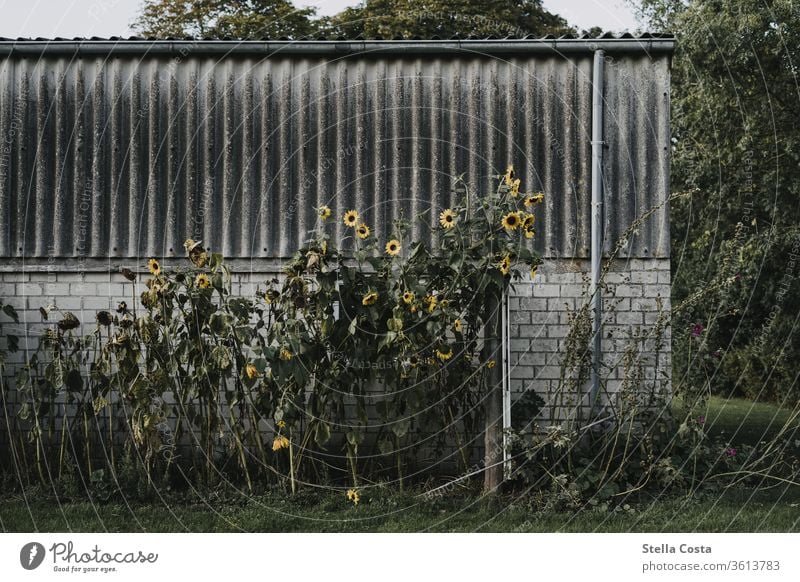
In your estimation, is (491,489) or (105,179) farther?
(105,179)

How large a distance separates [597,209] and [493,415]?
7.29 ft

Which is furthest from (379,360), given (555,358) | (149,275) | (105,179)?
(105,179)

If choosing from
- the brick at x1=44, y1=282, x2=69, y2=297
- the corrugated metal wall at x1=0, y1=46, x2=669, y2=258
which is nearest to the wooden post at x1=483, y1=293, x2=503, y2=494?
the corrugated metal wall at x1=0, y1=46, x2=669, y2=258

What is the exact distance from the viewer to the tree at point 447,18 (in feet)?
55.4

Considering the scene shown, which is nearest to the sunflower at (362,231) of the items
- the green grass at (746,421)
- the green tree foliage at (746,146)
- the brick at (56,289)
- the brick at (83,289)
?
the brick at (83,289)

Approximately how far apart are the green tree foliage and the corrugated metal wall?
4658 mm

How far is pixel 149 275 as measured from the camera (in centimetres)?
780

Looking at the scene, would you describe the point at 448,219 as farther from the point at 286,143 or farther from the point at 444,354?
the point at 286,143

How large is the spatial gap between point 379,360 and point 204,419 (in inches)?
61.8

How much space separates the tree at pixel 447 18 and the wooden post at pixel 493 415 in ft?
35.7

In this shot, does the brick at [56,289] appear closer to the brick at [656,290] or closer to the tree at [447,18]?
the brick at [656,290]

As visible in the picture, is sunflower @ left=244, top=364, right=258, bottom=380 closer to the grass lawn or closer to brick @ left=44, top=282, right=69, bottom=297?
the grass lawn

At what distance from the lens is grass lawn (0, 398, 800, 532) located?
5930mm

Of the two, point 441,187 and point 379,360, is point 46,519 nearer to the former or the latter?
point 379,360
